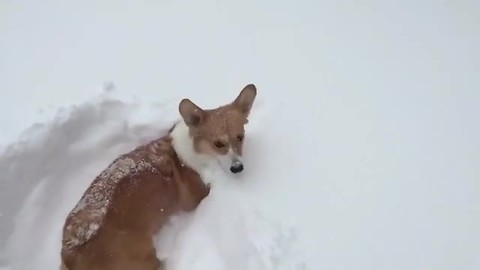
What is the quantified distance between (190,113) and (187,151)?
291mm

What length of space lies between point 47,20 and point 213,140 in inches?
80.8

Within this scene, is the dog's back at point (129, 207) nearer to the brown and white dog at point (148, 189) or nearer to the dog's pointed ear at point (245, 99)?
the brown and white dog at point (148, 189)

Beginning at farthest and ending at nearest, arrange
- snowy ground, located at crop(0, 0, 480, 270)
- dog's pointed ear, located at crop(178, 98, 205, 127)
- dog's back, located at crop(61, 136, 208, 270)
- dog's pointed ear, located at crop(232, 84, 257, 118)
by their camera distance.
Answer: dog's pointed ear, located at crop(232, 84, 257, 118) < dog's pointed ear, located at crop(178, 98, 205, 127) < snowy ground, located at crop(0, 0, 480, 270) < dog's back, located at crop(61, 136, 208, 270)

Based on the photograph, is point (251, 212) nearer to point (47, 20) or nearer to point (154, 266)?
point (154, 266)

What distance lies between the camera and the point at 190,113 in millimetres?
3691

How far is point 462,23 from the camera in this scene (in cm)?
466

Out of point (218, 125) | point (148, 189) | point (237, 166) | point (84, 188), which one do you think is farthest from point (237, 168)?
point (84, 188)

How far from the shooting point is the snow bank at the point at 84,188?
11.4 feet

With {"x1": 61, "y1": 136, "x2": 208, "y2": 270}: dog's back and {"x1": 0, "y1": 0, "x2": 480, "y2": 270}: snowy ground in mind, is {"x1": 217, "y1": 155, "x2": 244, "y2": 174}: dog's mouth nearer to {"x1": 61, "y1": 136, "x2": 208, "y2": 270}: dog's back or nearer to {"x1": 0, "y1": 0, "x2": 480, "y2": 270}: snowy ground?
{"x1": 0, "y1": 0, "x2": 480, "y2": 270}: snowy ground

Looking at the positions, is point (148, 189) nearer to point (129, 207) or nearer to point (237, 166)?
point (129, 207)

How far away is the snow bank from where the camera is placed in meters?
3.49

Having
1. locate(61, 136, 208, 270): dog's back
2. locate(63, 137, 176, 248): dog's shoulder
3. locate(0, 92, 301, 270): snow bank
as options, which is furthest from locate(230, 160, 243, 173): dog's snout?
locate(63, 137, 176, 248): dog's shoulder

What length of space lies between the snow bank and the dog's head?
180 millimetres

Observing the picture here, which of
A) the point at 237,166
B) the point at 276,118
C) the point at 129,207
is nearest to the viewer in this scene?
the point at 129,207
